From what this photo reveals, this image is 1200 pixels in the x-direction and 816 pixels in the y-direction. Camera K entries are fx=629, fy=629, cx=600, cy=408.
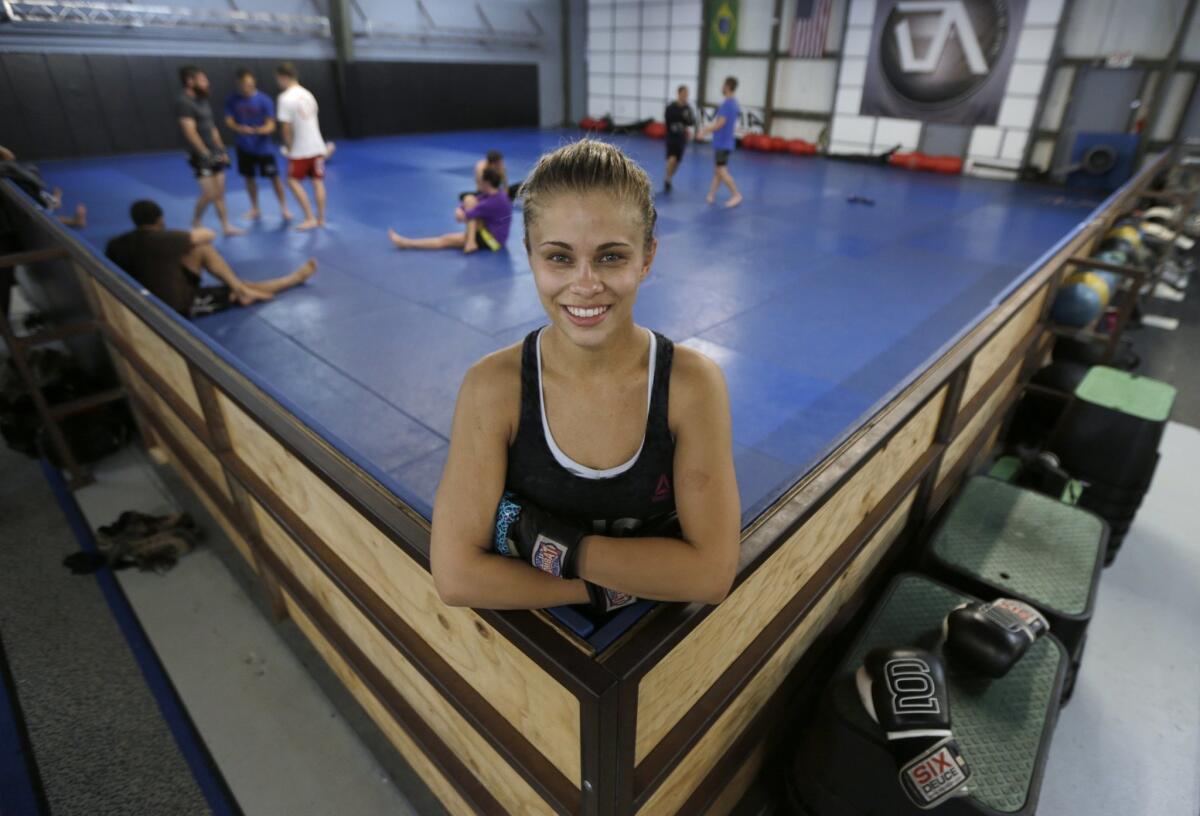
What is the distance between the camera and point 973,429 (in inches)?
147

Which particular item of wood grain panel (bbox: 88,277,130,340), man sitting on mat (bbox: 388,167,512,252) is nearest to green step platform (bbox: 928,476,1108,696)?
wood grain panel (bbox: 88,277,130,340)

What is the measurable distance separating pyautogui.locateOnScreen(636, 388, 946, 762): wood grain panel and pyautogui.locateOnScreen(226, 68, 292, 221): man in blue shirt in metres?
8.41

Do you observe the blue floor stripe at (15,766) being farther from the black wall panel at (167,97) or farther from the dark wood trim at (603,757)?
the black wall panel at (167,97)

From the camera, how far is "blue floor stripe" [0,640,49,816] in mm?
2504

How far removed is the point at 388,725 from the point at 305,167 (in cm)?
758

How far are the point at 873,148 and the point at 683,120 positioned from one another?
24.1ft

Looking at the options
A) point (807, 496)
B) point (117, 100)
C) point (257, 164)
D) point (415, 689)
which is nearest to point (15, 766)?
point (415, 689)

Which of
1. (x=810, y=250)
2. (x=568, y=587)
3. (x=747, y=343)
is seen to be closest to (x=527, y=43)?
(x=810, y=250)

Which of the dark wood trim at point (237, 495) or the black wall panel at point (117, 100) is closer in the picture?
the dark wood trim at point (237, 495)

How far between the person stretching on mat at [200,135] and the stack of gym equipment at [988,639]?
8393 mm

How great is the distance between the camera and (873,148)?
1524 centimetres

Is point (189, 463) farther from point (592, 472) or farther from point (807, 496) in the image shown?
point (807, 496)

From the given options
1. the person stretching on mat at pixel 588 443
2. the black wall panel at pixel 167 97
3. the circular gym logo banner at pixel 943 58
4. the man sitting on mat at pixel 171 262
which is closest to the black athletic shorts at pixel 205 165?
the man sitting on mat at pixel 171 262

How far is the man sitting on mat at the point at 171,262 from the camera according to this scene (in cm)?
500
